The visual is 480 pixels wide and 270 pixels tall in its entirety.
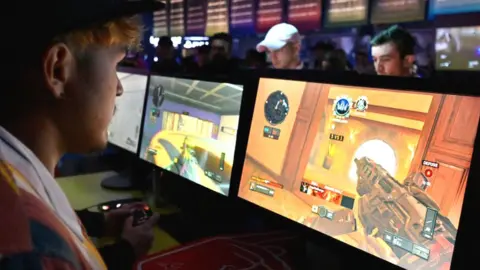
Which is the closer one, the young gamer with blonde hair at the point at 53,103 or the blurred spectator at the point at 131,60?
the young gamer with blonde hair at the point at 53,103

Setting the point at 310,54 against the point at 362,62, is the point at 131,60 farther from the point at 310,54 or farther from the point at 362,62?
the point at 310,54

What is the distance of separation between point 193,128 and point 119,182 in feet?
1.83

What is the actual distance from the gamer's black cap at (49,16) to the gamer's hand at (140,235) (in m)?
0.63

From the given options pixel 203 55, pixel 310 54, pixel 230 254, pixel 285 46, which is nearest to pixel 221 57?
pixel 203 55

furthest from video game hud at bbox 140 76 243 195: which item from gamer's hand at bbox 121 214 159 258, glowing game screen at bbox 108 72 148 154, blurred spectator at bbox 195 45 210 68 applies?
blurred spectator at bbox 195 45 210 68

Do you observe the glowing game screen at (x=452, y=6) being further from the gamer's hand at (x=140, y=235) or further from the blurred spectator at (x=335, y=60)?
the gamer's hand at (x=140, y=235)

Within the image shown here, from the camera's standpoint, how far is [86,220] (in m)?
1.21

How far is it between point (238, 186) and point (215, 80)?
30 centimetres

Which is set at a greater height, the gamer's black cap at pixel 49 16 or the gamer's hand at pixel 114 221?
the gamer's black cap at pixel 49 16

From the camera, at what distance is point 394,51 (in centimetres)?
231

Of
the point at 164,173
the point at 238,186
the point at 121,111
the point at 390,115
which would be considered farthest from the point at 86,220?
the point at 390,115

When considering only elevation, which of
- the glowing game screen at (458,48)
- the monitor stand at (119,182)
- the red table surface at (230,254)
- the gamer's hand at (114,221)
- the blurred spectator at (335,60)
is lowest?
the monitor stand at (119,182)

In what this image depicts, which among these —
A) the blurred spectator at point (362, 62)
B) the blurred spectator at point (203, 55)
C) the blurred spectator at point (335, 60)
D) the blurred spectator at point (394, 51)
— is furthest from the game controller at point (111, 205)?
the blurred spectator at point (203, 55)

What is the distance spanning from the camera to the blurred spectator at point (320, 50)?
3.34 meters
